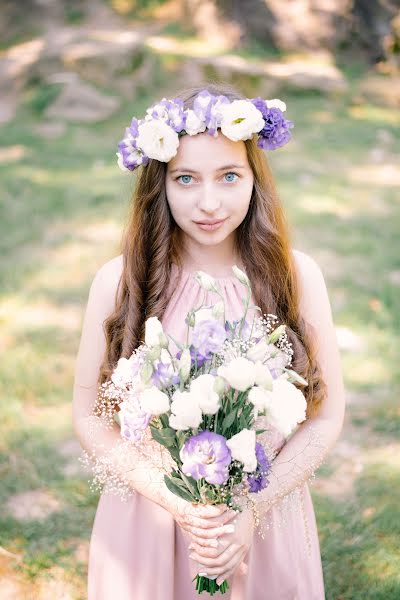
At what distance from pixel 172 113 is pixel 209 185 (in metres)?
0.21

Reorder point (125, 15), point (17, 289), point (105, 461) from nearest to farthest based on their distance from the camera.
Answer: point (105, 461) → point (17, 289) → point (125, 15)

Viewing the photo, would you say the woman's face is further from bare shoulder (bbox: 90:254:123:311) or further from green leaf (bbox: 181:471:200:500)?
green leaf (bbox: 181:471:200:500)

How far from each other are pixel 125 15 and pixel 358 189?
5289 millimetres

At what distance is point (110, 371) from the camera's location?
2217 millimetres

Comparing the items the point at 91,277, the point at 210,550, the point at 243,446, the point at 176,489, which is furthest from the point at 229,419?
the point at 91,277

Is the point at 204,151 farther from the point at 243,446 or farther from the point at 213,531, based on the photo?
the point at 213,531

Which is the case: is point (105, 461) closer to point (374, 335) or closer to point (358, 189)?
point (374, 335)

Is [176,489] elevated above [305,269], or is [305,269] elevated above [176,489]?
[305,269]

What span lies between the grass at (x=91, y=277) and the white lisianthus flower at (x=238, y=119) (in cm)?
125

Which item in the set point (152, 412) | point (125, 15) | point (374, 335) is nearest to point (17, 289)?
point (374, 335)

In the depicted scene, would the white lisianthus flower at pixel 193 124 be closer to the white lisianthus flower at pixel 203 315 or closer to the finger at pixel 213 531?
the white lisianthus flower at pixel 203 315

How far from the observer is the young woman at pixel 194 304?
2.06 metres

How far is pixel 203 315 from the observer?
1675 mm

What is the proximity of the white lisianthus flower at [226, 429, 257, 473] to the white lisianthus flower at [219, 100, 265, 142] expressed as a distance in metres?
0.78
